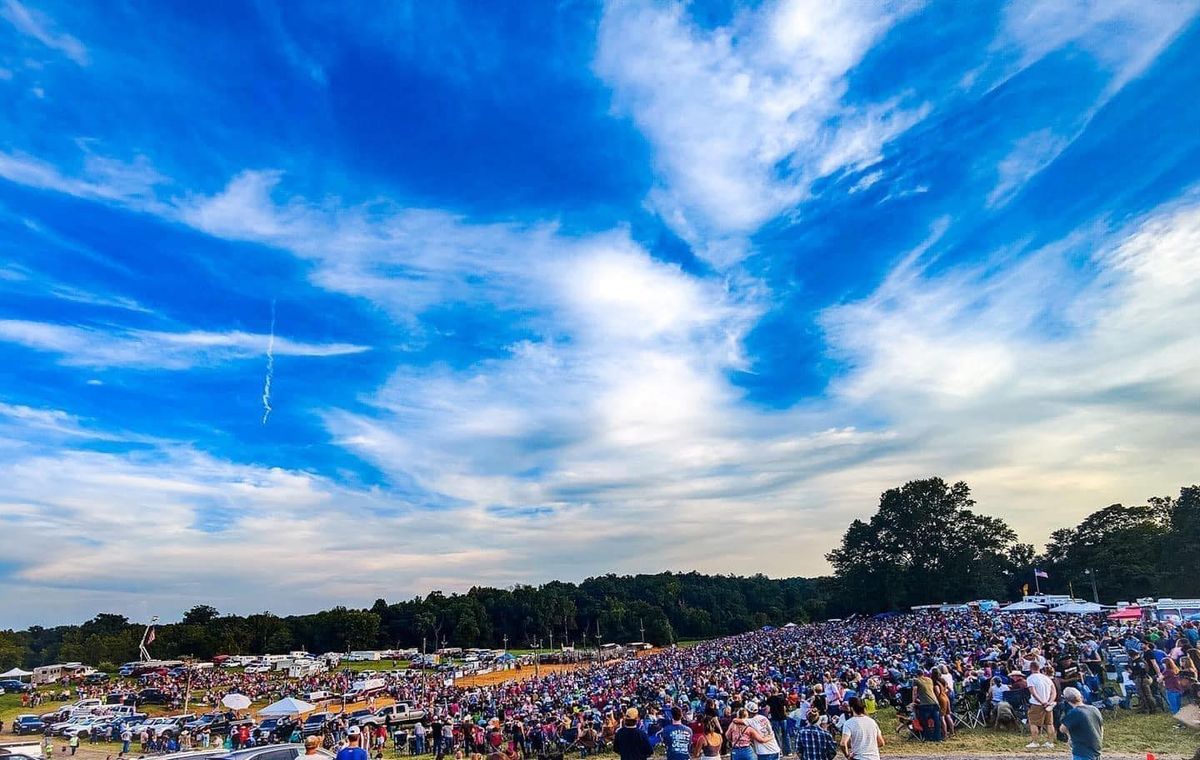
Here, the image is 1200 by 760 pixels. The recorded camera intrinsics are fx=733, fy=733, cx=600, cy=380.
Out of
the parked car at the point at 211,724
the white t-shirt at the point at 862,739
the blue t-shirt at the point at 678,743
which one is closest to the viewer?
the white t-shirt at the point at 862,739

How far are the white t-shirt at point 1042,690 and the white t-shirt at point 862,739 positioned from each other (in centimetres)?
775

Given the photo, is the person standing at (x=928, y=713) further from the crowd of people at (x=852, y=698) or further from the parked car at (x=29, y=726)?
the parked car at (x=29, y=726)

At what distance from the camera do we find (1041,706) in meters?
14.4

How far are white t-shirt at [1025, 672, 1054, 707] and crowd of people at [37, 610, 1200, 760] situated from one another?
20mm

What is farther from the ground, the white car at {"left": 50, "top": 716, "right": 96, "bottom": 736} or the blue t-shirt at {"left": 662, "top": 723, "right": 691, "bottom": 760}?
the blue t-shirt at {"left": 662, "top": 723, "right": 691, "bottom": 760}

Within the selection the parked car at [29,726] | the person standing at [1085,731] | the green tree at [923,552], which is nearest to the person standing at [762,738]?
the person standing at [1085,731]

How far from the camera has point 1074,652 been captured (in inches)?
856

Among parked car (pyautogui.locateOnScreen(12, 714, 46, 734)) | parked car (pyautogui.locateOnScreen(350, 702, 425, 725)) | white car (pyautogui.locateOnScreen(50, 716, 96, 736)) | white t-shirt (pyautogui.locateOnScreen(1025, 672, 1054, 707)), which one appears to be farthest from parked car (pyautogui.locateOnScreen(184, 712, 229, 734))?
white t-shirt (pyautogui.locateOnScreen(1025, 672, 1054, 707))

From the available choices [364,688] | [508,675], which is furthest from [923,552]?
[364,688]

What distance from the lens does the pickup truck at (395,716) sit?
3425cm

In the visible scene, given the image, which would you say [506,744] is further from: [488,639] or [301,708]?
[488,639]

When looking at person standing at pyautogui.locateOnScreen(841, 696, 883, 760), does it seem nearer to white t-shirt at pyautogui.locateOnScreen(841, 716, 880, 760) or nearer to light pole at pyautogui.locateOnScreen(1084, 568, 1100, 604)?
white t-shirt at pyautogui.locateOnScreen(841, 716, 880, 760)

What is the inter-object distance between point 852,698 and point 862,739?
0.47 m

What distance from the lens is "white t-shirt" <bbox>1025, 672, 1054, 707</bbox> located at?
14.4m
